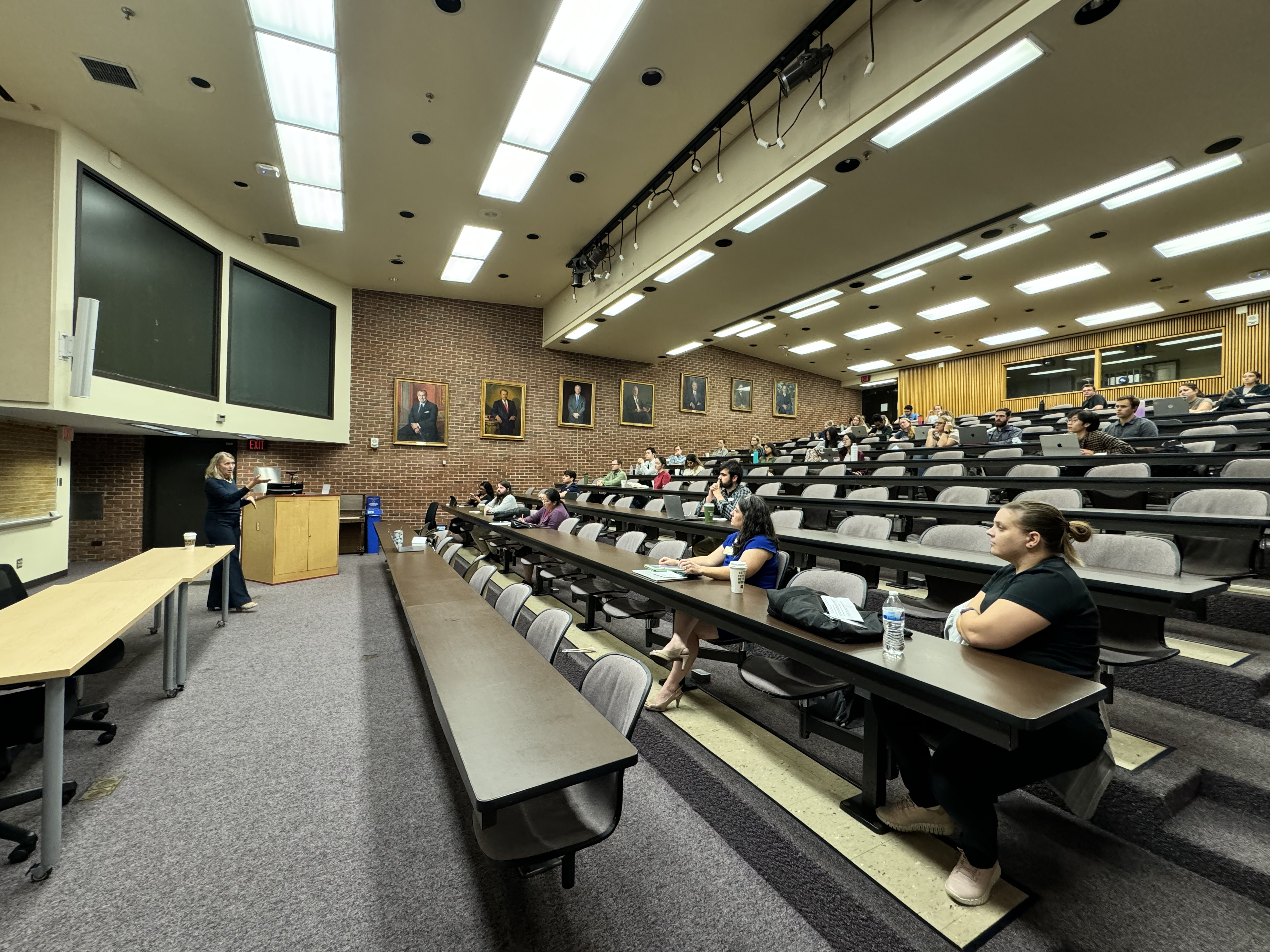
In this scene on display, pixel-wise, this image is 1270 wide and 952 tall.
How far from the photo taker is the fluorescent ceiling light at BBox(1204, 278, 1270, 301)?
8875 millimetres

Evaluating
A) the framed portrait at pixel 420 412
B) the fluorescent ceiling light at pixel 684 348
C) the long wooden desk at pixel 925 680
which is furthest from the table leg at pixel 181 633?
the fluorescent ceiling light at pixel 684 348

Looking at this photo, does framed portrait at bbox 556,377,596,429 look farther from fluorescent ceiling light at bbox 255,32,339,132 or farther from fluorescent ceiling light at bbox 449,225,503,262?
fluorescent ceiling light at bbox 255,32,339,132

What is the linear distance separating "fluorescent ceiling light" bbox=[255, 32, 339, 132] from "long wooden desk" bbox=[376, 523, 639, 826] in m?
4.85

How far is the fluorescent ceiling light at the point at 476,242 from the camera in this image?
24.8ft

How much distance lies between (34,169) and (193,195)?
1768 millimetres

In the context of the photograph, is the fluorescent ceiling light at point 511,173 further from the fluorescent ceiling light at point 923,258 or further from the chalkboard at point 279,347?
the fluorescent ceiling light at point 923,258

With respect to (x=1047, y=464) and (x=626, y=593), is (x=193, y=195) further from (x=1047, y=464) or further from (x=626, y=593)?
(x=1047, y=464)

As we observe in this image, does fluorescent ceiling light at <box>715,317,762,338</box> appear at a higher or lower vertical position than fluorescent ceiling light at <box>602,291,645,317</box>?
higher

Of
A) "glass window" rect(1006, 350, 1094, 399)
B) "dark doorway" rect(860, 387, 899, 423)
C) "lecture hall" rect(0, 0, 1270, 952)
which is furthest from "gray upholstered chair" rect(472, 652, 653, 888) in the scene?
"dark doorway" rect(860, 387, 899, 423)

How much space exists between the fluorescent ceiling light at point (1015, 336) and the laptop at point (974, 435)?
20.5 ft

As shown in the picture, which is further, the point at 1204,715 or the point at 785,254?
the point at 785,254

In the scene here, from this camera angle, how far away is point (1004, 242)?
727 centimetres

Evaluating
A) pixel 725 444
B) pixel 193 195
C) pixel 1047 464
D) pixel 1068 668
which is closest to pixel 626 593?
pixel 1068 668

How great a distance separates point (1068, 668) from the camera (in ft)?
5.32
